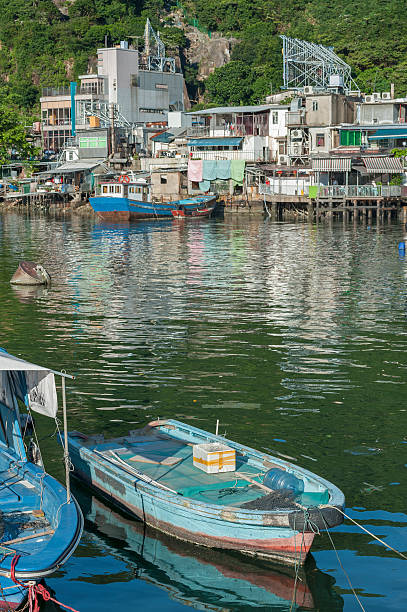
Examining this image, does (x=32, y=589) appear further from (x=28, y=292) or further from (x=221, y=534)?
(x=28, y=292)

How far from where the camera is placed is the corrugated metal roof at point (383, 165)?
80500 millimetres

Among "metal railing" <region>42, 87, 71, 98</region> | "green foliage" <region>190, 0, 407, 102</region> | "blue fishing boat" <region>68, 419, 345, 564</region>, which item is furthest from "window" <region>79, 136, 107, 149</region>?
"blue fishing boat" <region>68, 419, 345, 564</region>

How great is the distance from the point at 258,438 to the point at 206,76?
12214 centimetres

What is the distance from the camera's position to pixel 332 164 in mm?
82688

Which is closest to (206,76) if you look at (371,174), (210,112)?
(210,112)

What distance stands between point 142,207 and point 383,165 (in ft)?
79.8

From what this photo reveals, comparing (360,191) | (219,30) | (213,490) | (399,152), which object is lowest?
(213,490)

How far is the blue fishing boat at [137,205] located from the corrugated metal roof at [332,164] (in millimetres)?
11892

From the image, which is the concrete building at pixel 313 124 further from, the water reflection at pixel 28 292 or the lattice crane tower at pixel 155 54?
the water reflection at pixel 28 292

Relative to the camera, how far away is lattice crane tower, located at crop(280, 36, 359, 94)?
92812mm

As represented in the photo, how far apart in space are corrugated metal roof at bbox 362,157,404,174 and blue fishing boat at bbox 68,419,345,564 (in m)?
67.4

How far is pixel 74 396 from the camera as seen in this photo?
2230 cm

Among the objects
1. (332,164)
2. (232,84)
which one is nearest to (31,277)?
(332,164)

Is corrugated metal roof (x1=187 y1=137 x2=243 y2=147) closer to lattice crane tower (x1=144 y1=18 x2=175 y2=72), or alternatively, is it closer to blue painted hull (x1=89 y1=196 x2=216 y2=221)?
blue painted hull (x1=89 y1=196 x2=216 y2=221)
